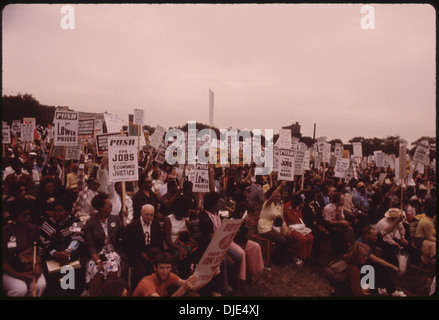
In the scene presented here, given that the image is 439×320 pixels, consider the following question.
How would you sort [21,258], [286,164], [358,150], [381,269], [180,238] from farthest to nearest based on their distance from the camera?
[358,150] < [286,164] < [180,238] < [381,269] < [21,258]

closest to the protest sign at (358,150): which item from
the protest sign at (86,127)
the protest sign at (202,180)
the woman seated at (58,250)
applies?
the protest sign at (202,180)

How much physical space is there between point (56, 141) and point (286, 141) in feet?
21.0

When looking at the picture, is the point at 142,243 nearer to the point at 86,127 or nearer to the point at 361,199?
the point at 86,127

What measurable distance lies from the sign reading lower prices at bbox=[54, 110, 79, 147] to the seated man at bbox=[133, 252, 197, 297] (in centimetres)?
459

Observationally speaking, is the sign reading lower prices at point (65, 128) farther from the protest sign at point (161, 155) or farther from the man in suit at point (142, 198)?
the protest sign at point (161, 155)

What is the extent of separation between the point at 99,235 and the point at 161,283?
4.10 feet

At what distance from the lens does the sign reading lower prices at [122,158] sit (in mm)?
5734

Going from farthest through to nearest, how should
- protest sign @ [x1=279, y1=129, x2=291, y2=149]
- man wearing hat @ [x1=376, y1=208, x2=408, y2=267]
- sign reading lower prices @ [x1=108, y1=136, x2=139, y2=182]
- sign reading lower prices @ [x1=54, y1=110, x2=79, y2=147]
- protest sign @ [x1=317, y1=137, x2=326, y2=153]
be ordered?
1. protest sign @ [x1=317, y1=137, x2=326, y2=153]
2. protest sign @ [x1=279, y1=129, x2=291, y2=149]
3. sign reading lower prices @ [x1=54, y1=110, x2=79, y2=147]
4. man wearing hat @ [x1=376, y1=208, x2=408, y2=267]
5. sign reading lower prices @ [x1=108, y1=136, x2=139, y2=182]

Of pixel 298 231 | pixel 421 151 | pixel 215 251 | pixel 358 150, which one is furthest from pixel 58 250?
pixel 358 150

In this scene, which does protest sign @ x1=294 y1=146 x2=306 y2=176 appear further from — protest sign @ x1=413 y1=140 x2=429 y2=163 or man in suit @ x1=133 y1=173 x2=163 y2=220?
man in suit @ x1=133 y1=173 x2=163 y2=220

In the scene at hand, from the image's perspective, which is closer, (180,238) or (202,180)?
(180,238)

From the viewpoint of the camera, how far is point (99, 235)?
4.87 m

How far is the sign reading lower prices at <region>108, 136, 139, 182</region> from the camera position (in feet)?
18.8

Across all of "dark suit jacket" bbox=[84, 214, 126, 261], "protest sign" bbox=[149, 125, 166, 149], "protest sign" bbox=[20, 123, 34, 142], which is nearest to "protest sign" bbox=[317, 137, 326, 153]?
"protest sign" bbox=[149, 125, 166, 149]
